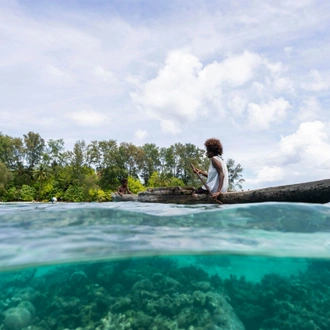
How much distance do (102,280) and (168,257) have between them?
118cm

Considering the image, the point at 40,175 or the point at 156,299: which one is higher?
the point at 40,175

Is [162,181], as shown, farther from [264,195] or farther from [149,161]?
[264,195]

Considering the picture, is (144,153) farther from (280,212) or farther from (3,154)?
(280,212)

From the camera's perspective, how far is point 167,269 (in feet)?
17.9

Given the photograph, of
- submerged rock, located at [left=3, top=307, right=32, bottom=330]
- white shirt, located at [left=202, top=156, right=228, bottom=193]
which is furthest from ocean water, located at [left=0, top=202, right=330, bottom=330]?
white shirt, located at [left=202, top=156, right=228, bottom=193]

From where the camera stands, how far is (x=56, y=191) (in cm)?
6575

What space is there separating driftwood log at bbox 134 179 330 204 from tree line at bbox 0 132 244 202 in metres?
50.1

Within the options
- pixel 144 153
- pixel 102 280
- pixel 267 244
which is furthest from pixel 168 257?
pixel 144 153

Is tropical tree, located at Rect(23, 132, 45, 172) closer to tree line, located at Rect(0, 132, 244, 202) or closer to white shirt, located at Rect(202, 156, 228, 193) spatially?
tree line, located at Rect(0, 132, 244, 202)

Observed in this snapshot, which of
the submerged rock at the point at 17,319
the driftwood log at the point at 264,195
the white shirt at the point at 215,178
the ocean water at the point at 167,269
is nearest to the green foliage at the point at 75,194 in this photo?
the driftwood log at the point at 264,195

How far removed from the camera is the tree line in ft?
204

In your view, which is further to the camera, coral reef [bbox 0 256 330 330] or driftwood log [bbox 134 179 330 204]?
driftwood log [bbox 134 179 330 204]

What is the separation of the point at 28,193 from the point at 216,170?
60840 millimetres

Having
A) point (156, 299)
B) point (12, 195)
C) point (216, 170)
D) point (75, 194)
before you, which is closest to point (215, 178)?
point (216, 170)
